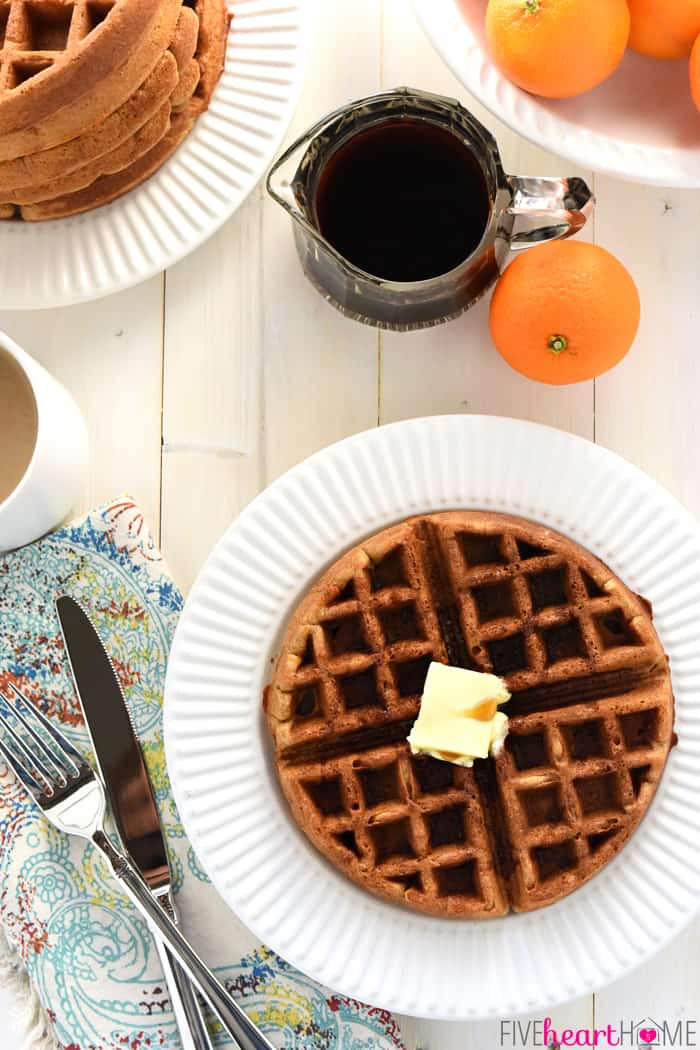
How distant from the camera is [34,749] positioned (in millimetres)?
1497

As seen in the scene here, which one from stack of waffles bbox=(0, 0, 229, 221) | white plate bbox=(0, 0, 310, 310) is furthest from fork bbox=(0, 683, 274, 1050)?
stack of waffles bbox=(0, 0, 229, 221)

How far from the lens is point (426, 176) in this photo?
145 cm

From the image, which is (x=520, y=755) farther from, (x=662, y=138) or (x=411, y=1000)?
(x=662, y=138)

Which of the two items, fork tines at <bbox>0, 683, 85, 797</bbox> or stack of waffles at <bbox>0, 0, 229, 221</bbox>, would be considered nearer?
stack of waffles at <bbox>0, 0, 229, 221</bbox>

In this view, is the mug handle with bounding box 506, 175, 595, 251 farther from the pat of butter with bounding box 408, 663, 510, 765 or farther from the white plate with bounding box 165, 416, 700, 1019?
the pat of butter with bounding box 408, 663, 510, 765

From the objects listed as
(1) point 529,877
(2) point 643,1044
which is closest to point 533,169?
(1) point 529,877

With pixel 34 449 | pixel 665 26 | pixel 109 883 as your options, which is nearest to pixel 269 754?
pixel 109 883

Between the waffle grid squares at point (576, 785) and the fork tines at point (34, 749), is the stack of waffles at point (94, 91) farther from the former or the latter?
the waffle grid squares at point (576, 785)

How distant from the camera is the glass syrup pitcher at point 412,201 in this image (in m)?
1.38

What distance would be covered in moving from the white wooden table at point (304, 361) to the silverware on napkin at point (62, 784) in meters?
0.30

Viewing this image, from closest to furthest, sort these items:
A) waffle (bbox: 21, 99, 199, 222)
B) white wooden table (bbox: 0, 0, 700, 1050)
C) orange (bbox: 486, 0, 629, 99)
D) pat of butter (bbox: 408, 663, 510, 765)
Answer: orange (bbox: 486, 0, 629, 99) → pat of butter (bbox: 408, 663, 510, 765) → waffle (bbox: 21, 99, 199, 222) → white wooden table (bbox: 0, 0, 700, 1050)

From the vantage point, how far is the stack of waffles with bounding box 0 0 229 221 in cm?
121

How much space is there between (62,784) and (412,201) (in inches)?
38.9

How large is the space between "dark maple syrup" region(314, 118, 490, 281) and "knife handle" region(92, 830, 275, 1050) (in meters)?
0.93
